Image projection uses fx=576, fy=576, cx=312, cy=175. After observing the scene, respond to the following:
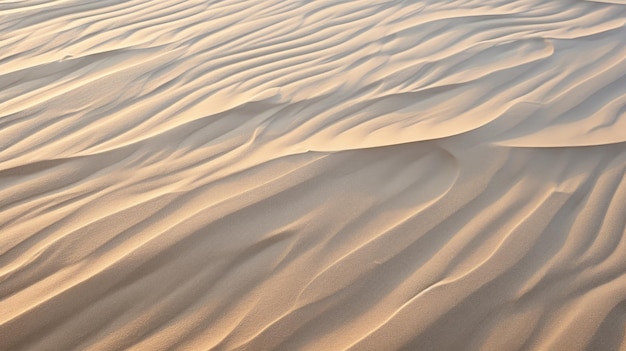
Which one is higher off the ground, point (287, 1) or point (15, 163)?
point (287, 1)

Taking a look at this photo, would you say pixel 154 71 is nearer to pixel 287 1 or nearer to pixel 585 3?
pixel 287 1

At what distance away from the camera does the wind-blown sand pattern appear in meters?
1.45

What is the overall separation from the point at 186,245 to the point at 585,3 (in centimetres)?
258

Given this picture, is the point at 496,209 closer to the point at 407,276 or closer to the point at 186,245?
the point at 407,276

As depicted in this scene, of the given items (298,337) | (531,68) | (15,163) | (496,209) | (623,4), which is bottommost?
(298,337)

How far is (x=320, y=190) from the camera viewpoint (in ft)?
5.93

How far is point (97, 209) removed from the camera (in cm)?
176

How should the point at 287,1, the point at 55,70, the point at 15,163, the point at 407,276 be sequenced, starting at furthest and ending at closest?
the point at 287,1 → the point at 55,70 → the point at 15,163 → the point at 407,276

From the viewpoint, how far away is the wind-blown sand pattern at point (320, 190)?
145 cm

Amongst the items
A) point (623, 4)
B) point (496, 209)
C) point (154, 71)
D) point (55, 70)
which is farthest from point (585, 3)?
point (55, 70)

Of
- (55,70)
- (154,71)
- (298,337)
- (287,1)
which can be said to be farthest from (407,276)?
(287,1)

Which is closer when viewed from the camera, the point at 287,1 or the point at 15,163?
the point at 15,163

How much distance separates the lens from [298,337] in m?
1.41

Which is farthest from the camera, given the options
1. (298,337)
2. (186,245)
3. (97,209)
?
(97,209)
